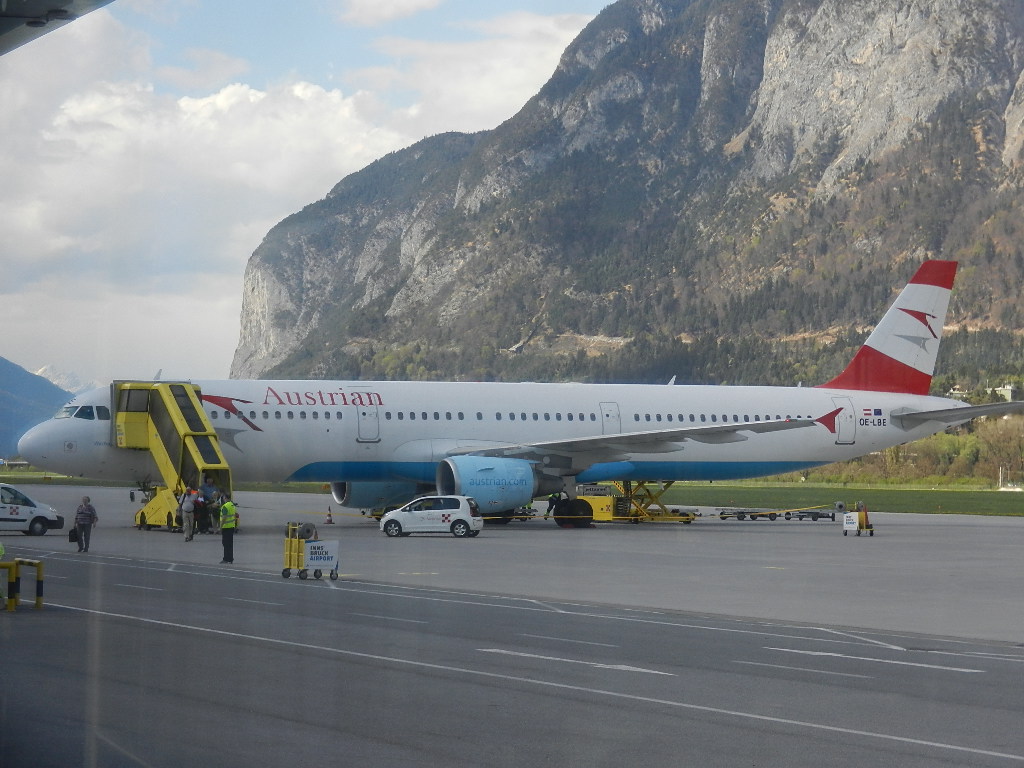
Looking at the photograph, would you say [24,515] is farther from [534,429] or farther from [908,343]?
[908,343]

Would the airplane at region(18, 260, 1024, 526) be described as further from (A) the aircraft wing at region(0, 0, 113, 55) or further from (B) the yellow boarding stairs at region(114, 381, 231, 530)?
(A) the aircraft wing at region(0, 0, 113, 55)

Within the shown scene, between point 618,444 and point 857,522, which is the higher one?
point 618,444

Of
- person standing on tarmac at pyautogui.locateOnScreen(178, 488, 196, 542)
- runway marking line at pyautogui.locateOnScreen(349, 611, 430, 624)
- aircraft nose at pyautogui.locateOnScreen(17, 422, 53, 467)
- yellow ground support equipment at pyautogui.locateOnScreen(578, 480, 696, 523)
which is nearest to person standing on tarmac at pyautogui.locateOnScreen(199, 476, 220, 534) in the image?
person standing on tarmac at pyautogui.locateOnScreen(178, 488, 196, 542)

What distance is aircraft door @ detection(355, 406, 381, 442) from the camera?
4441cm

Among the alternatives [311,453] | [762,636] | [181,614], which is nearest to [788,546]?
[311,453]

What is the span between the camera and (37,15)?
9211 mm

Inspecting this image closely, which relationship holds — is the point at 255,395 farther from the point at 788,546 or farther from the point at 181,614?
the point at 181,614

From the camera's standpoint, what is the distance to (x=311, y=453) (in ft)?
143

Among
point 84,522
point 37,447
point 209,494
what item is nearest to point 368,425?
point 209,494

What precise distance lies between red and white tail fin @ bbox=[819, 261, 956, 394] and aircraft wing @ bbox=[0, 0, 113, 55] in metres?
47.2

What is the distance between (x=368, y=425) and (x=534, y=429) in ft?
20.9

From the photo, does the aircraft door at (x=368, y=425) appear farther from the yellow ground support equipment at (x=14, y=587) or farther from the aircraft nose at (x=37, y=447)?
the yellow ground support equipment at (x=14, y=587)

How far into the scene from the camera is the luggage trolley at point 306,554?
2658 cm

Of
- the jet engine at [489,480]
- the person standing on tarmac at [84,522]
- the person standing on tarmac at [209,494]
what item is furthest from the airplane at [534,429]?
the person standing on tarmac at [84,522]
